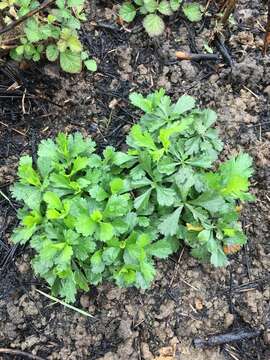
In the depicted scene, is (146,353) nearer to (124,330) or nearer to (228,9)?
(124,330)

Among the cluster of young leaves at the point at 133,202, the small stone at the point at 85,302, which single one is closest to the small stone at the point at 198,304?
the cluster of young leaves at the point at 133,202

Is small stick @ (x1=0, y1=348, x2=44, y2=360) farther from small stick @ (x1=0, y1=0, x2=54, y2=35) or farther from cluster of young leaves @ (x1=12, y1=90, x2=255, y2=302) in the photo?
small stick @ (x1=0, y1=0, x2=54, y2=35)

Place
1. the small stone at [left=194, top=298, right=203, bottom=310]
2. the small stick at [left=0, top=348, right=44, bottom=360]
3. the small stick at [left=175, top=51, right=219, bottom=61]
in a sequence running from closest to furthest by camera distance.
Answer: the small stick at [left=0, top=348, right=44, bottom=360] → the small stone at [left=194, top=298, right=203, bottom=310] → the small stick at [left=175, top=51, right=219, bottom=61]

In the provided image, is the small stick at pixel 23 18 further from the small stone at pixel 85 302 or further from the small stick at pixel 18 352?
the small stick at pixel 18 352

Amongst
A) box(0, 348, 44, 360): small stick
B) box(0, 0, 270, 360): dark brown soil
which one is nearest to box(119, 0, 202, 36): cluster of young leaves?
box(0, 0, 270, 360): dark brown soil

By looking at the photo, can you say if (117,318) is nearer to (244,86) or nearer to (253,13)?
(244,86)

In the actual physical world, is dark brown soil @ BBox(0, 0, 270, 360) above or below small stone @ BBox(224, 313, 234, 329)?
above

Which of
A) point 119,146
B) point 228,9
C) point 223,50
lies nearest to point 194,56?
point 223,50
